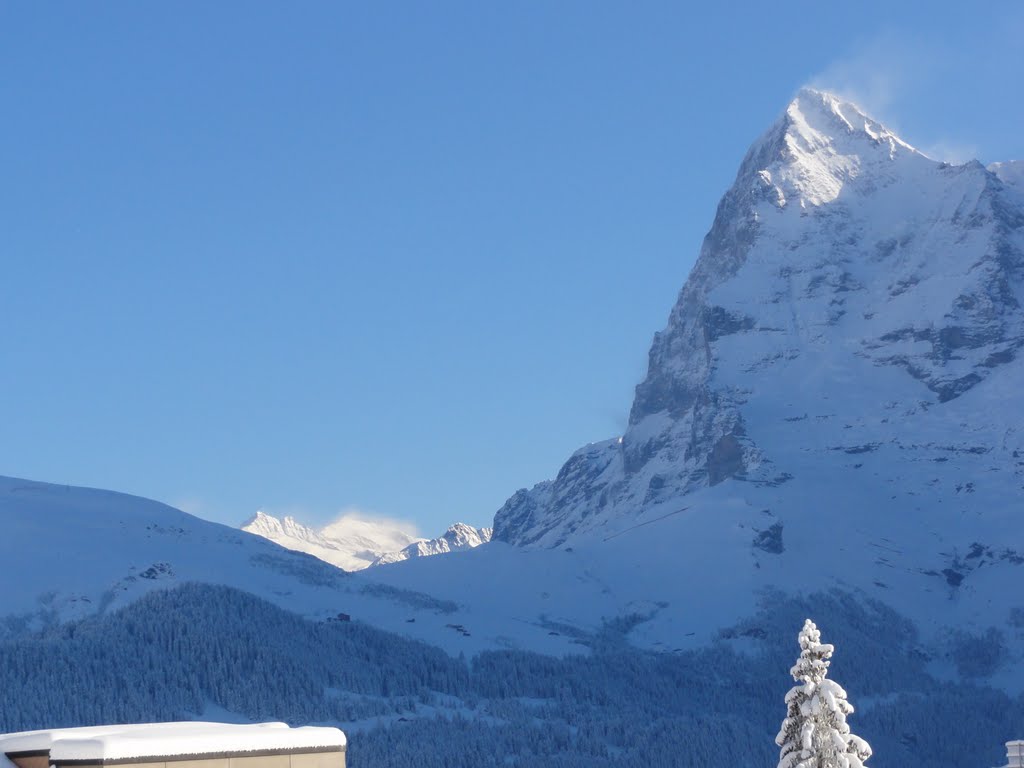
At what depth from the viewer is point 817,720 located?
56906mm

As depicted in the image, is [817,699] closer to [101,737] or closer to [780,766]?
[780,766]

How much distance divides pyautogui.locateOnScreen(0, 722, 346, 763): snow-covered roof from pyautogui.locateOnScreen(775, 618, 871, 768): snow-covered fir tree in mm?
14736

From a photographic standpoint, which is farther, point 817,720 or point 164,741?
point 817,720

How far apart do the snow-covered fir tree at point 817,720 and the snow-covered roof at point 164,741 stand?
14.7m

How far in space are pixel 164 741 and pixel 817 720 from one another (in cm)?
2080

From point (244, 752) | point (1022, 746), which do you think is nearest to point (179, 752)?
point (244, 752)

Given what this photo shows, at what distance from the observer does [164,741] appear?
2008 inches

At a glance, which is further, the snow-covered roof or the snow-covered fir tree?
the snow-covered fir tree

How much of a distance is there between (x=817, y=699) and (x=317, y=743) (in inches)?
631

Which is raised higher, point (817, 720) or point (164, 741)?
point (164, 741)

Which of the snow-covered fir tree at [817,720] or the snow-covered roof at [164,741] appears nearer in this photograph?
the snow-covered roof at [164,741]

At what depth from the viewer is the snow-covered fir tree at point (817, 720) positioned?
56.5m

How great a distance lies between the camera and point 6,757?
52.9 meters

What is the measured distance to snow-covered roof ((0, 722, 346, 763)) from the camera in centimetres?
4972
